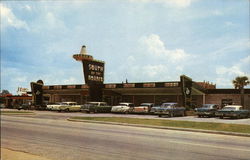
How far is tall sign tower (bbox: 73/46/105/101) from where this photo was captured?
4266 cm

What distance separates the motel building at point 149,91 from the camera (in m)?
38.8

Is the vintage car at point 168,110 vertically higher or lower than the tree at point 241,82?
lower

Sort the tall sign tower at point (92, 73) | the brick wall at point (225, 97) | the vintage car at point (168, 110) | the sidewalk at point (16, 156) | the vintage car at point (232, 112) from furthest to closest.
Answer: the tall sign tower at point (92, 73) → the brick wall at point (225, 97) → the vintage car at point (168, 110) → the vintage car at point (232, 112) → the sidewalk at point (16, 156)

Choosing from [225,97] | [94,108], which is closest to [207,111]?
[225,97]

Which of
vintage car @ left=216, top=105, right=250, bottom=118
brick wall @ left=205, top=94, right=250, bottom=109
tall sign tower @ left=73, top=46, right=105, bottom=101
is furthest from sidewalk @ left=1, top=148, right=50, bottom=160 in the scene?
brick wall @ left=205, top=94, right=250, bottom=109

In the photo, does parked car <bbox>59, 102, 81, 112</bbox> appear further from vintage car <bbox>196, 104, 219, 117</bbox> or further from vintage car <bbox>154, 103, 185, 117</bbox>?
vintage car <bbox>196, 104, 219, 117</bbox>

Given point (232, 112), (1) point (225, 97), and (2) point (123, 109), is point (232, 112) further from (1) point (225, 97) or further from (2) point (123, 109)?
(2) point (123, 109)

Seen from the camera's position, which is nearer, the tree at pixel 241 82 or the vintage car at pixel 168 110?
the vintage car at pixel 168 110

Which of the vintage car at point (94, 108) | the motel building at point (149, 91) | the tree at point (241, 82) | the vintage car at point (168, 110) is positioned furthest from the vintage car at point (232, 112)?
the vintage car at point (94, 108)

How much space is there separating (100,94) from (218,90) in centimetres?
1948

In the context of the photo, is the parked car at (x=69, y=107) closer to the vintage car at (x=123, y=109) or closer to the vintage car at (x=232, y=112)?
the vintage car at (x=123, y=109)

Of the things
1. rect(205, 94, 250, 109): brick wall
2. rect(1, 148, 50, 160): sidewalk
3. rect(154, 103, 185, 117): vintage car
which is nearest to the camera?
rect(1, 148, 50, 160): sidewalk

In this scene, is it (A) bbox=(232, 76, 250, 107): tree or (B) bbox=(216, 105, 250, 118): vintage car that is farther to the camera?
(A) bbox=(232, 76, 250, 107): tree

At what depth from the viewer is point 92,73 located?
43.7m
